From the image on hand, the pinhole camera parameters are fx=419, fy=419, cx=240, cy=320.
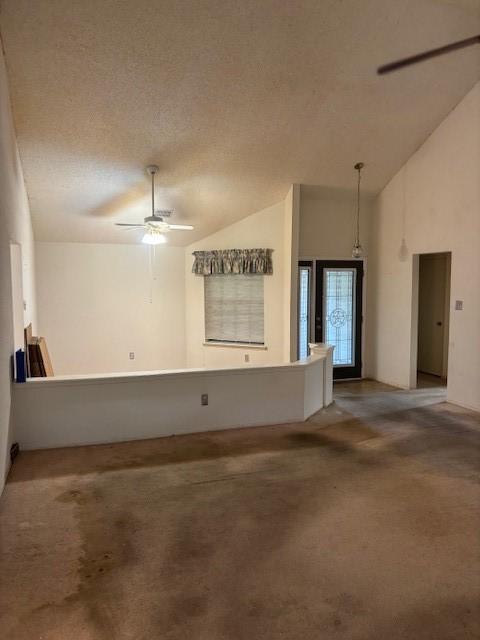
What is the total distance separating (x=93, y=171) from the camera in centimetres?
504

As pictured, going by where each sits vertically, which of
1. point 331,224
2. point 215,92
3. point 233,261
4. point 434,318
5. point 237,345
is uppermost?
point 215,92

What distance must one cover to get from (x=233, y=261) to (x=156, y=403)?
141 inches

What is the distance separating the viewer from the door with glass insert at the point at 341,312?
690 centimetres

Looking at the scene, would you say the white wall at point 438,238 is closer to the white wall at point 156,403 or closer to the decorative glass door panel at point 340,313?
the decorative glass door panel at point 340,313

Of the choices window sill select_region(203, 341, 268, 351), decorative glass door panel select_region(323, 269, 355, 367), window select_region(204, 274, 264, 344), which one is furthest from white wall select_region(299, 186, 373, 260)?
window sill select_region(203, 341, 268, 351)

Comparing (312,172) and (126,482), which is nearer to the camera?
(126,482)

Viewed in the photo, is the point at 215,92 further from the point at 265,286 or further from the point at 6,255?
the point at 265,286

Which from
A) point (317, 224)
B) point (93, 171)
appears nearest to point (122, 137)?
point (93, 171)

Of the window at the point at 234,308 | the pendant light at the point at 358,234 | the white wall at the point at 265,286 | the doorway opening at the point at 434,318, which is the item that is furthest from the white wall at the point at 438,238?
the window at the point at 234,308

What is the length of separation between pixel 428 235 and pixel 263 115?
9.56 feet

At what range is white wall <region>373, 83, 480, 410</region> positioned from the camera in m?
5.14

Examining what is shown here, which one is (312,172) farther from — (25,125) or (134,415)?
(134,415)

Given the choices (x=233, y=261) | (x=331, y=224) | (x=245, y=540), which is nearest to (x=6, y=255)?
(x=245, y=540)

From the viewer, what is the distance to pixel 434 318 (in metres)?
7.35
